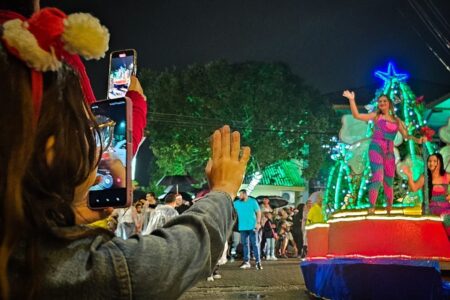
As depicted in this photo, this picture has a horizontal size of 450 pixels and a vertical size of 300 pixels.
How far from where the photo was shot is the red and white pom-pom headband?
1160 millimetres

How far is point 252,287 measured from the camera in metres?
9.30

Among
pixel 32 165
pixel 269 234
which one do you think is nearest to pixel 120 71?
pixel 32 165

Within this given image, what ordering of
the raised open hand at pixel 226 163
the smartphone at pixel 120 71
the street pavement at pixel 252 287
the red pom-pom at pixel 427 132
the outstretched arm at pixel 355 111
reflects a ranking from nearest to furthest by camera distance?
the raised open hand at pixel 226 163, the smartphone at pixel 120 71, the outstretched arm at pixel 355 111, the street pavement at pixel 252 287, the red pom-pom at pixel 427 132

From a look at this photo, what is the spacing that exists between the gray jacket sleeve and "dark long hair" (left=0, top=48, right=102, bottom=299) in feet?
0.56

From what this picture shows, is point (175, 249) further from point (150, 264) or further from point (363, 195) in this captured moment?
point (363, 195)

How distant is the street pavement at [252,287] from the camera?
8.13m

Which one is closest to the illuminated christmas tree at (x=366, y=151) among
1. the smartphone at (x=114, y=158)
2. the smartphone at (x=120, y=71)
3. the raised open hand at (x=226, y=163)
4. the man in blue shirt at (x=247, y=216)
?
the man in blue shirt at (x=247, y=216)

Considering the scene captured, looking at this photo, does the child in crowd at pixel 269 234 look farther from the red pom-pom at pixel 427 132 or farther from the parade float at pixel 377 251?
the red pom-pom at pixel 427 132

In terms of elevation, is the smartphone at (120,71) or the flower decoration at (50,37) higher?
the smartphone at (120,71)

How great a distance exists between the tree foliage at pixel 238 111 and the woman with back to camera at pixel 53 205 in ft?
88.9

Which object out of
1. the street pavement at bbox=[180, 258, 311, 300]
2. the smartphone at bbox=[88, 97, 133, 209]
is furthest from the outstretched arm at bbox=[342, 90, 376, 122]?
the smartphone at bbox=[88, 97, 133, 209]

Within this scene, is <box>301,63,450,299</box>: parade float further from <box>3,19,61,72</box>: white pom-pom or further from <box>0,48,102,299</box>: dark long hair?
<box>3,19,61,72</box>: white pom-pom

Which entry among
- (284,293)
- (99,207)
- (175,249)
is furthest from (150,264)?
(284,293)

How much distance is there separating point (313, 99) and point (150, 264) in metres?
29.5
